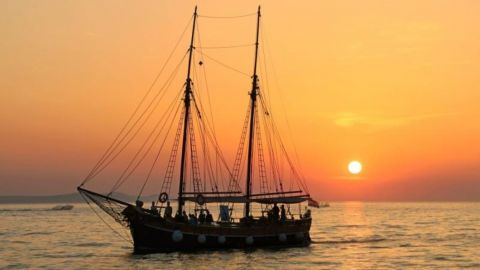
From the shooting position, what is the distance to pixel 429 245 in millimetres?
86250

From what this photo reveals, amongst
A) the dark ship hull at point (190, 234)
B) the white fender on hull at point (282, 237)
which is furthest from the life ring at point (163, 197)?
the white fender on hull at point (282, 237)

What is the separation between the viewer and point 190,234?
62.4 meters

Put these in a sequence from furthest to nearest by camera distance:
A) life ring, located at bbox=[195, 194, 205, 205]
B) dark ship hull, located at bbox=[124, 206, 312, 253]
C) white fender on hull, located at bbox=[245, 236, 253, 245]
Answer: white fender on hull, located at bbox=[245, 236, 253, 245], life ring, located at bbox=[195, 194, 205, 205], dark ship hull, located at bbox=[124, 206, 312, 253]

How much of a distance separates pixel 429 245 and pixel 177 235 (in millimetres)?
40359

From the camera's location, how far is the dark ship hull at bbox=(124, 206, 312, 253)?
61.4 metres

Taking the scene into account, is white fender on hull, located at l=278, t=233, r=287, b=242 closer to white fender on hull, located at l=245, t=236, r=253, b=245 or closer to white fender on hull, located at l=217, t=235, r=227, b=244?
white fender on hull, located at l=245, t=236, r=253, b=245

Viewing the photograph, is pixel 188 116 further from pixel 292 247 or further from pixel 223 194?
pixel 292 247

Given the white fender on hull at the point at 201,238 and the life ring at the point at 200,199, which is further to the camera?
the life ring at the point at 200,199

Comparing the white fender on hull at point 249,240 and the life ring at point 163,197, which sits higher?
the life ring at point 163,197

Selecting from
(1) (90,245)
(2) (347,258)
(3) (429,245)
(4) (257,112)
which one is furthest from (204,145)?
(3) (429,245)

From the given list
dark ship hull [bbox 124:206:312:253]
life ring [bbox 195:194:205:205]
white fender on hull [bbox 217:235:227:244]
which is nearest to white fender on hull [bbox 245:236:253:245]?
dark ship hull [bbox 124:206:312:253]

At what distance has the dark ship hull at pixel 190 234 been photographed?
61375 mm

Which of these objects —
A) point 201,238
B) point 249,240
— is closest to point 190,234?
point 201,238

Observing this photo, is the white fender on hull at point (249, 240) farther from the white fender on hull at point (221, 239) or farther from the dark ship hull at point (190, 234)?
the white fender on hull at point (221, 239)
